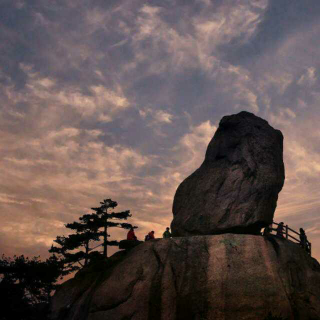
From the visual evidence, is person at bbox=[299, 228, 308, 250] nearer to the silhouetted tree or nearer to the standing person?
the standing person

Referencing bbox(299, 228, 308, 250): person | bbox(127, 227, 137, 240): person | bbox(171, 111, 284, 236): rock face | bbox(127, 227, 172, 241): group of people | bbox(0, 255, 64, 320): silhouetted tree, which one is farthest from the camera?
bbox(299, 228, 308, 250): person

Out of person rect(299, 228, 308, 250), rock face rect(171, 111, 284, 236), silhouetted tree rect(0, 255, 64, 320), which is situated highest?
rock face rect(171, 111, 284, 236)

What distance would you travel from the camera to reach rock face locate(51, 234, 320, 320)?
22.7 metres

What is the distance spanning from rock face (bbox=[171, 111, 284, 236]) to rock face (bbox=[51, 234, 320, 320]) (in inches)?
76.0

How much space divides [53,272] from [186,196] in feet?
35.8

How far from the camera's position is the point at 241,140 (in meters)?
29.5

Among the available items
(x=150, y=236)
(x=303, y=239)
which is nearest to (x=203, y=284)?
(x=150, y=236)

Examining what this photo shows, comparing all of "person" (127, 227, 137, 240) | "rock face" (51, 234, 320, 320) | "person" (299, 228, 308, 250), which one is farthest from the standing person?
"person" (299, 228, 308, 250)

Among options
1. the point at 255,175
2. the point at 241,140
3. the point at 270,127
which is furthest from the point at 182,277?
the point at 270,127

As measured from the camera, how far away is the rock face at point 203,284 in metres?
22.7

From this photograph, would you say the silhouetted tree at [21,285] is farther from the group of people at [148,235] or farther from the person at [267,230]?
the person at [267,230]

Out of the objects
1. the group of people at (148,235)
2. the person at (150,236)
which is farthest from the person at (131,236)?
the person at (150,236)

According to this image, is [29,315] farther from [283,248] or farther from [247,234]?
[283,248]

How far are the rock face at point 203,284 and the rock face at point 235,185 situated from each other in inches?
76.0
